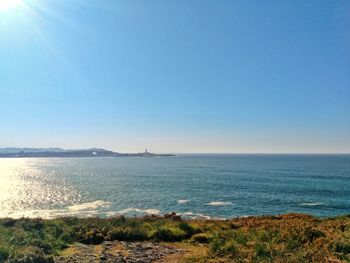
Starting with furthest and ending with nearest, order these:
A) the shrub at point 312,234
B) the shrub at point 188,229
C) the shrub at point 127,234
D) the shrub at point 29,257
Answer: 1. the shrub at point 188,229
2. the shrub at point 127,234
3. the shrub at point 312,234
4. the shrub at point 29,257

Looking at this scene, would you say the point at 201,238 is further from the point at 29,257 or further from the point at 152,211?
the point at 152,211

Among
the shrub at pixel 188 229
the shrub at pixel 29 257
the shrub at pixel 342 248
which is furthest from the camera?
the shrub at pixel 188 229

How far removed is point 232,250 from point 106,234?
8.10 meters

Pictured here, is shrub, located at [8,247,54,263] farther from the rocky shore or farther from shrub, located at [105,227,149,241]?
shrub, located at [105,227,149,241]

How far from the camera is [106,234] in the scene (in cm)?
1992

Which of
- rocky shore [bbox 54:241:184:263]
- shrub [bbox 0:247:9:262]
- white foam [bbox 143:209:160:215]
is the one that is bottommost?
white foam [bbox 143:209:160:215]

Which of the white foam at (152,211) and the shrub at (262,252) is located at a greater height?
the shrub at (262,252)

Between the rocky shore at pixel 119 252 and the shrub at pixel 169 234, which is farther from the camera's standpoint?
the shrub at pixel 169 234

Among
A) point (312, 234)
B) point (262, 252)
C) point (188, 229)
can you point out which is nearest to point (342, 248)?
point (312, 234)

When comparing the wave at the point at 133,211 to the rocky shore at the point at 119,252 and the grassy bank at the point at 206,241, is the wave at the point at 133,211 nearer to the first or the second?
the grassy bank at the point at 206,241

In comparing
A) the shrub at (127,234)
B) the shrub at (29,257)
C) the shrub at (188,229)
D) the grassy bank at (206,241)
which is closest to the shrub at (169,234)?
the grassy bank at (206,241)

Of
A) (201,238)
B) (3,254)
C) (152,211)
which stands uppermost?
(3,254)

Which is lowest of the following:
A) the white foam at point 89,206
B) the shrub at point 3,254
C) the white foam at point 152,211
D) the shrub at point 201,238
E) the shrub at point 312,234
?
the white foam at point 89,206

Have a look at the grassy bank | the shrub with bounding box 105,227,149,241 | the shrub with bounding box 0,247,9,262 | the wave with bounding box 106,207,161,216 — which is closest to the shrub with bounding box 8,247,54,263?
the grassy bank
